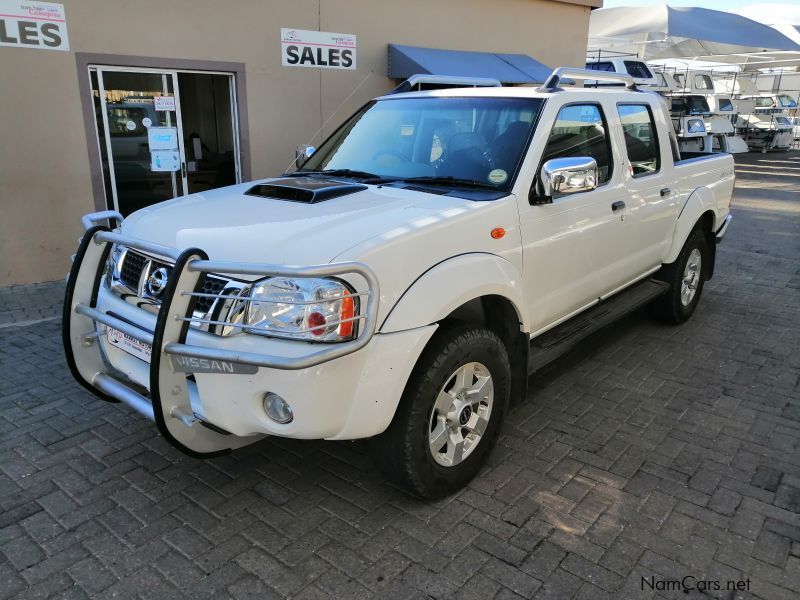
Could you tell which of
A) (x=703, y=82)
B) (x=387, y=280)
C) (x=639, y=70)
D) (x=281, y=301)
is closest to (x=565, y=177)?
(x=387, y=280)

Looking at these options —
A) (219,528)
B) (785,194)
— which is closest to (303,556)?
(219,528)

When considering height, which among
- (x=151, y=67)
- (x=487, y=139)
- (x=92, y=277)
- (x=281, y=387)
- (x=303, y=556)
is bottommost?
(x=303, y=556)

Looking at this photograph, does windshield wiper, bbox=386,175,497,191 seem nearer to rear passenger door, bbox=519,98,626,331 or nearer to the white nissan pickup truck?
the white nissan pickup truck

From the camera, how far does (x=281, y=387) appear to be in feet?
8.43

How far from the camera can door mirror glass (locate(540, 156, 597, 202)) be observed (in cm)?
349

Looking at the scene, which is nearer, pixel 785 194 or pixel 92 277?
pixel 92 277

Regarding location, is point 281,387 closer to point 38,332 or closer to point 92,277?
point 92,277

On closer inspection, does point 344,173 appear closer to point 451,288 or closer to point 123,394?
point 451,288

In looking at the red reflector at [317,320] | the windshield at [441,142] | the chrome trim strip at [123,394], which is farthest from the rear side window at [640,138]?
the chrome trim strip at [123,394]

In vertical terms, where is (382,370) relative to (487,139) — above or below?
below

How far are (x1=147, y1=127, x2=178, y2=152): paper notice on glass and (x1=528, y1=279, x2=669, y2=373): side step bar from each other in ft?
19.1

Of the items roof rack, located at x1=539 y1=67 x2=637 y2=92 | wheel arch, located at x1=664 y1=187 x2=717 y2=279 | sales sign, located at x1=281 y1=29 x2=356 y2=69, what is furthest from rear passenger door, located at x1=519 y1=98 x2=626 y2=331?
sales sign, located at x1=281 y1=29 x2=356 y2=69

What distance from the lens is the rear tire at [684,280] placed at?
5.67m

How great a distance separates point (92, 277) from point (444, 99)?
2.44 metres
